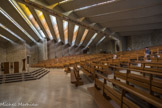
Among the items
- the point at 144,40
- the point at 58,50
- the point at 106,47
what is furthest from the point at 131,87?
the point at 106,47

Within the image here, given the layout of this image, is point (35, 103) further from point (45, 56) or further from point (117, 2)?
point (45, 56)

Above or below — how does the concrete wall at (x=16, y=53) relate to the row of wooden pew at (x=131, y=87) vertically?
above

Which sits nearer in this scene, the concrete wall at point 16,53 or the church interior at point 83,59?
the church interior at point 83,59

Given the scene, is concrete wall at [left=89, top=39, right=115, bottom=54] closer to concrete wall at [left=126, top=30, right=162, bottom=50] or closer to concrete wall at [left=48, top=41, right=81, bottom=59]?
concrete wall at [left=126, top=30, right=162, bottom=50]

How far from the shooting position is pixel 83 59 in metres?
12.4

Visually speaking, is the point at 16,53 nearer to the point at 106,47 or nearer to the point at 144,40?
the point at 106,47

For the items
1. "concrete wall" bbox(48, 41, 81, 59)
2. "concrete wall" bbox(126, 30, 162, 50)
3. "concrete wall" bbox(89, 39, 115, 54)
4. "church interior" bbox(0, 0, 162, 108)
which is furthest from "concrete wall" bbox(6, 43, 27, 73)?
"concrete wall" bbox(126, 30, 162, 50)

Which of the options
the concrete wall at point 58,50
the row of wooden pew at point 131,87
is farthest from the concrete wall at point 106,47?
the row of wooden pew at point 131,87

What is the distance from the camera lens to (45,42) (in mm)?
18547

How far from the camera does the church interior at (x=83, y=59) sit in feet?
7.33

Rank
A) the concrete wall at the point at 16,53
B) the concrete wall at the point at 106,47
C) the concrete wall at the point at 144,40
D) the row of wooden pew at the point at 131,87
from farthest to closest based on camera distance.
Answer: the concrete wall at the point at 106,47, the concrete wall at the point at 16,53, the concrete wall at the point at 144,40, the row of wooden pew at the point at 131,87

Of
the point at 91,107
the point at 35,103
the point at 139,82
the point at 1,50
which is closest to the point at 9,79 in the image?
the point at 35,103

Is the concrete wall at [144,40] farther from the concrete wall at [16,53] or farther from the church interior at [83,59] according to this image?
the concrete wall at [16,53]

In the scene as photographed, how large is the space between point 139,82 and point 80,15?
8.78m
